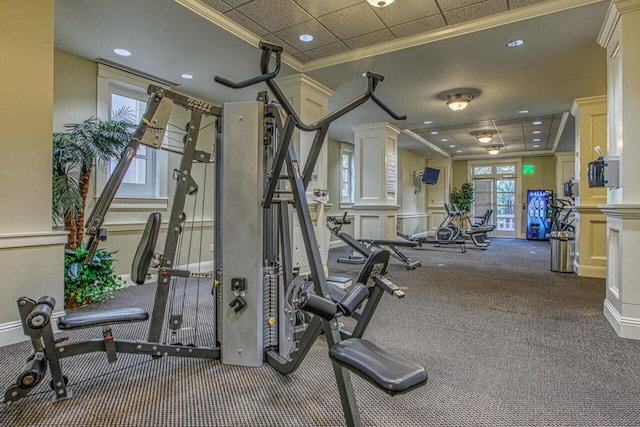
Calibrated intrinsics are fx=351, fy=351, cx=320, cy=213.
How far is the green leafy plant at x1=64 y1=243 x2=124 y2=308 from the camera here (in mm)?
3236

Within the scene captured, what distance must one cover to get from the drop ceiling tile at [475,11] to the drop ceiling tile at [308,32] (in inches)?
45.3

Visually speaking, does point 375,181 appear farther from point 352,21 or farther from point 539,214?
point 539,214

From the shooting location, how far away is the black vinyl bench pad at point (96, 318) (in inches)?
73.2

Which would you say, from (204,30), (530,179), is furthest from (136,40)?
(530,179)

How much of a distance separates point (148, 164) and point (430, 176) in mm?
9159

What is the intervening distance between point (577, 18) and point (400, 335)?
3186mm

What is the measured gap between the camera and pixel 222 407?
1718 millimetres

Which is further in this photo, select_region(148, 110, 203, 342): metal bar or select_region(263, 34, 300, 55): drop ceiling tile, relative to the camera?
select_region(263, 34, 300, 55): drop ceiling tile

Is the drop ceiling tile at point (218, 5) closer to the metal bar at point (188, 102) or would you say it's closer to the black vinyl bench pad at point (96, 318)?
the metal bar at point (188, 102)

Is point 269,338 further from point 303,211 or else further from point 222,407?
point 303,211

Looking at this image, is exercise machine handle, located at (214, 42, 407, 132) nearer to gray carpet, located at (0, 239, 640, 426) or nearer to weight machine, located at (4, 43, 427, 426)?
weight machine, located at (4, 43, 427, 426)

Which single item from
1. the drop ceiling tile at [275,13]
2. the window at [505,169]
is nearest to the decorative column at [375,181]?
the drop ceiling tile at [275,13]

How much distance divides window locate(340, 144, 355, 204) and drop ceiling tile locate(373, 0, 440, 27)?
5.59 metres

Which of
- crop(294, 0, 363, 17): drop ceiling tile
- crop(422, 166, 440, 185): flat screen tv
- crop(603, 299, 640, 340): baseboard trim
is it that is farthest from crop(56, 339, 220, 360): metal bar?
crop(422, 166, 440, 185): flat screen tv
